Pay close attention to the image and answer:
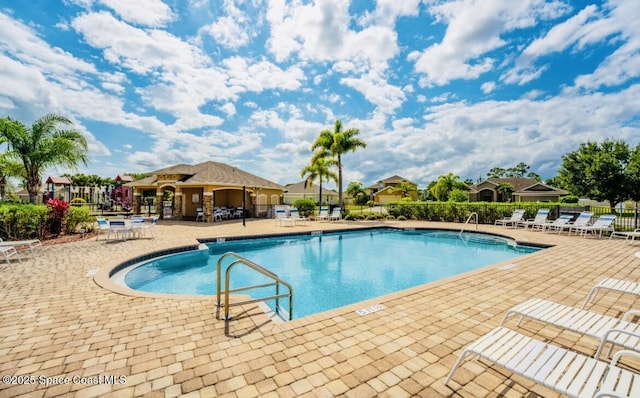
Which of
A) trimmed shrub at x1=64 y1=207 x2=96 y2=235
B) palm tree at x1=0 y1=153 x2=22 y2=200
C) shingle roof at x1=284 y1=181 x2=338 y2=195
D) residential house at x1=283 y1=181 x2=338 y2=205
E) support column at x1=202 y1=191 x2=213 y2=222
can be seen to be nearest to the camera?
palm tree at x1=0 y1=153 x2=22 y2=200

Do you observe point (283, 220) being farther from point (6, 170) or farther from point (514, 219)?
point (514, 219)

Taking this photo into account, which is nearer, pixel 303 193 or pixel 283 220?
pixel 283 220

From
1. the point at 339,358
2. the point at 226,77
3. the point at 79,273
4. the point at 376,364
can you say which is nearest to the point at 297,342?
the point at 339,358

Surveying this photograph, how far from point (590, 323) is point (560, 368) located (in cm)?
139

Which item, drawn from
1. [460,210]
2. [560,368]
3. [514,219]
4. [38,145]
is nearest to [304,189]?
[460,210]

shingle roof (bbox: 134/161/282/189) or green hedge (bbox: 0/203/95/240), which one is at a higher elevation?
shingle roof (bbox: 134/161/282/189)

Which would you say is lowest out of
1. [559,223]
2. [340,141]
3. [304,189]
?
[559,223]

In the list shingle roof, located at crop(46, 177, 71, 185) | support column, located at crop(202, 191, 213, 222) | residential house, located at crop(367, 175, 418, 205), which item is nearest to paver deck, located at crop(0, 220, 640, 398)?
support column, located at crop(202, 191, 213, 222)

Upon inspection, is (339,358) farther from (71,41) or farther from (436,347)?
(71,41)

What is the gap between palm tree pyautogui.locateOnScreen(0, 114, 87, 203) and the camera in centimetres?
1143

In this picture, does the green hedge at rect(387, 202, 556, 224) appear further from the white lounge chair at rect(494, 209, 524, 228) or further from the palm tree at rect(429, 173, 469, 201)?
the palm tree at rect(429, 173, 469, 201)

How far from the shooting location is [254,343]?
10.6 feet

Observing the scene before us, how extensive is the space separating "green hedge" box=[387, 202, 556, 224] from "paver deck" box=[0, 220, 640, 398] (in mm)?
12942

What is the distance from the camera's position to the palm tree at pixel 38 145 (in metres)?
11.4
